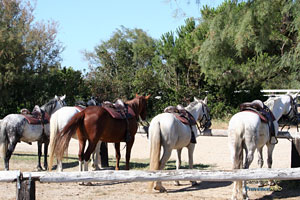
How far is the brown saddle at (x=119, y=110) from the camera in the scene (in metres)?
7.77

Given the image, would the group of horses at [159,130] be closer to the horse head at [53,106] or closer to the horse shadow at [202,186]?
the horse shadow at [202,186]

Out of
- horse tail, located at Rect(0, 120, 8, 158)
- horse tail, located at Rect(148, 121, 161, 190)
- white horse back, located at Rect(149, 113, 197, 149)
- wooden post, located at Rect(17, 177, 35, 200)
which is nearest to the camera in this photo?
wooden post, located at Rect(17, 177, 35, 200)

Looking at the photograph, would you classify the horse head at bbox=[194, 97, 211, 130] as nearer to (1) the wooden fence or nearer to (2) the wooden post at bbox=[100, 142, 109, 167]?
(2) the wooden post at bbox=[100, 142, 109, 167]

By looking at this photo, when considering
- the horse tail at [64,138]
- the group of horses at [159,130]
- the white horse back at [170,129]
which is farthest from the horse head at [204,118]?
the horse tail at [64,138]

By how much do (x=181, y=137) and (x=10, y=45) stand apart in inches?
621

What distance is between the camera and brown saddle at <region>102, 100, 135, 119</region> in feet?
25.5

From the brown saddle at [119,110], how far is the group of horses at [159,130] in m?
0.07

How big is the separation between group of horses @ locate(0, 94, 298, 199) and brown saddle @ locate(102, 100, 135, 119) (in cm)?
7

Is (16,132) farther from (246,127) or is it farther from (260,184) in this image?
(260,184)

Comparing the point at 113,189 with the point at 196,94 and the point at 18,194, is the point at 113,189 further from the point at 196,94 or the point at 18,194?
the point at 196,94

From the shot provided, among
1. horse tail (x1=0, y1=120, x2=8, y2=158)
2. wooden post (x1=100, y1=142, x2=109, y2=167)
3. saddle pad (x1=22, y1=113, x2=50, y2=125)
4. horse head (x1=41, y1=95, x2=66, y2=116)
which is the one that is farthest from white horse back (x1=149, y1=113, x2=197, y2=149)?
horse head (x1=41, y1=95, x2=66, y2=116)

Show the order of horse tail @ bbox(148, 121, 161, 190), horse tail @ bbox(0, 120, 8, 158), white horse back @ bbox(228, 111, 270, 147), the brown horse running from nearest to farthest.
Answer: white horse back @ bbox(228, 111, 270, 147), horse tail @ bbox(148, 121, 161, 190), the brown horse, horse tail @ bbox(0, 120, 8, 158)

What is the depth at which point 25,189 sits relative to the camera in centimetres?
411

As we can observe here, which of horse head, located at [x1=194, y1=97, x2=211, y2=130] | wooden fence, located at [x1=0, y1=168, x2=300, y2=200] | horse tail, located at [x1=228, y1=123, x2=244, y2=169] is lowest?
wooden fence, located at [x1=0, y1=168, x2=300, y2=200]
